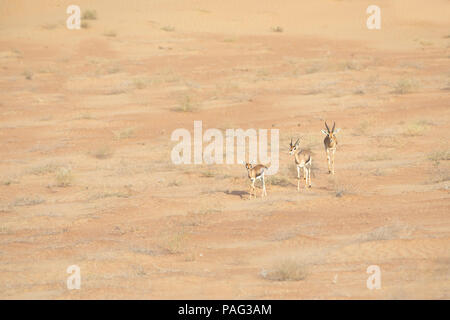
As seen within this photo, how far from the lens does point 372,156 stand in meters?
15.6

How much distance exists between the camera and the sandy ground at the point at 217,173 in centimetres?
853

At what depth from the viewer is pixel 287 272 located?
8086 mm

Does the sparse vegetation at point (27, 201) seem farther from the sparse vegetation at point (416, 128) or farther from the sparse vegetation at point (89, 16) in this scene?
the sparse vegetation at point (89, 16)

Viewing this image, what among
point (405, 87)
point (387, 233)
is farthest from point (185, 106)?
point (387, 233)

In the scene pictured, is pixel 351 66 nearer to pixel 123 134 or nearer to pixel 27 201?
pixel 123 134

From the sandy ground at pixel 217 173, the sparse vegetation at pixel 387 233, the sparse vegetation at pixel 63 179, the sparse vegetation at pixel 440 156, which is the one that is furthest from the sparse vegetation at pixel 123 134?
the sparse vegetation at pixel 387 233

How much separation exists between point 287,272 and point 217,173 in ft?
22.3

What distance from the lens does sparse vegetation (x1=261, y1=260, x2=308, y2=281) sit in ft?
26.5

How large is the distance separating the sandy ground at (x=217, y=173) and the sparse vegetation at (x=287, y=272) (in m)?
0.02

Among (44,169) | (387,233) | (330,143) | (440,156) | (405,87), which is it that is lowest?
(387,233)

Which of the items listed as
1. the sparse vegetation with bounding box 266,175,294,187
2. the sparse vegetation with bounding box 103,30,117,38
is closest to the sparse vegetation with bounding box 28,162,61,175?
the sparse vegetation with bounding box 266,175,294,187

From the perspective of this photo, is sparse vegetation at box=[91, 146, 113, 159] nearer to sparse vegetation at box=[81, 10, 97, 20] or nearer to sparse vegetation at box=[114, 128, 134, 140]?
sparse vegetation at box=[114, 128, 134, 140]
